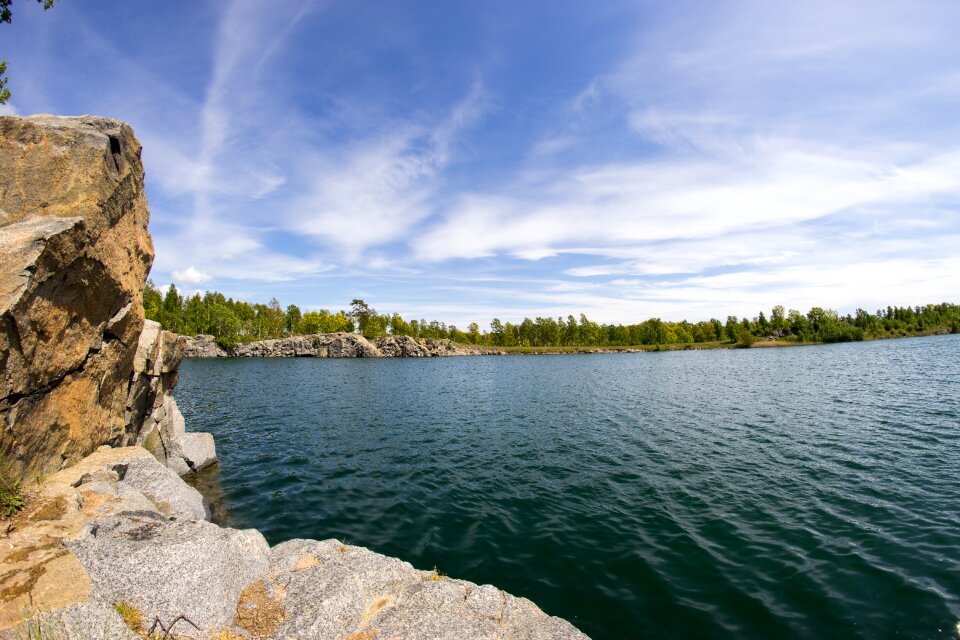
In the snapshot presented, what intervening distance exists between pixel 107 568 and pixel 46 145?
44.3 feet

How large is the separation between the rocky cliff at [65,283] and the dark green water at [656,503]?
7638 mm

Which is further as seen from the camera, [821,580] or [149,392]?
[149,392]

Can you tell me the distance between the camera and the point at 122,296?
52.9 ft

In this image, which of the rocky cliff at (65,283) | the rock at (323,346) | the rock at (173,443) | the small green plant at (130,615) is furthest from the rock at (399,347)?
the small green plant at (130,615)

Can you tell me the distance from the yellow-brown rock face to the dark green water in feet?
25.5

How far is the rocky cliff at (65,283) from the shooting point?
11.0m

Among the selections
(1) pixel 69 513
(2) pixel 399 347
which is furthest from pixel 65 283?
(2) pixel 399 347

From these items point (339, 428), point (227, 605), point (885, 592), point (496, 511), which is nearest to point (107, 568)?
point (227, 605)

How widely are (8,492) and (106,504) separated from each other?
1907 mm

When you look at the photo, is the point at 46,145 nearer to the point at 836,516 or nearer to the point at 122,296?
the point at 122,296

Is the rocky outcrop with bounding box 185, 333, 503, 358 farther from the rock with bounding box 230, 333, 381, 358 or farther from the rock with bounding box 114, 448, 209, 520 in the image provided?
the rock with bounding box 114, 448, 209, 520

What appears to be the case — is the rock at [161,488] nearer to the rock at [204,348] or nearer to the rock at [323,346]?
the rock at [204,348]

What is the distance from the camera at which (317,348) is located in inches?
6964

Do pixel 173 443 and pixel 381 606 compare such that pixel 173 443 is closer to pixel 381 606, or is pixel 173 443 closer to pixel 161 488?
pixel 161 488
